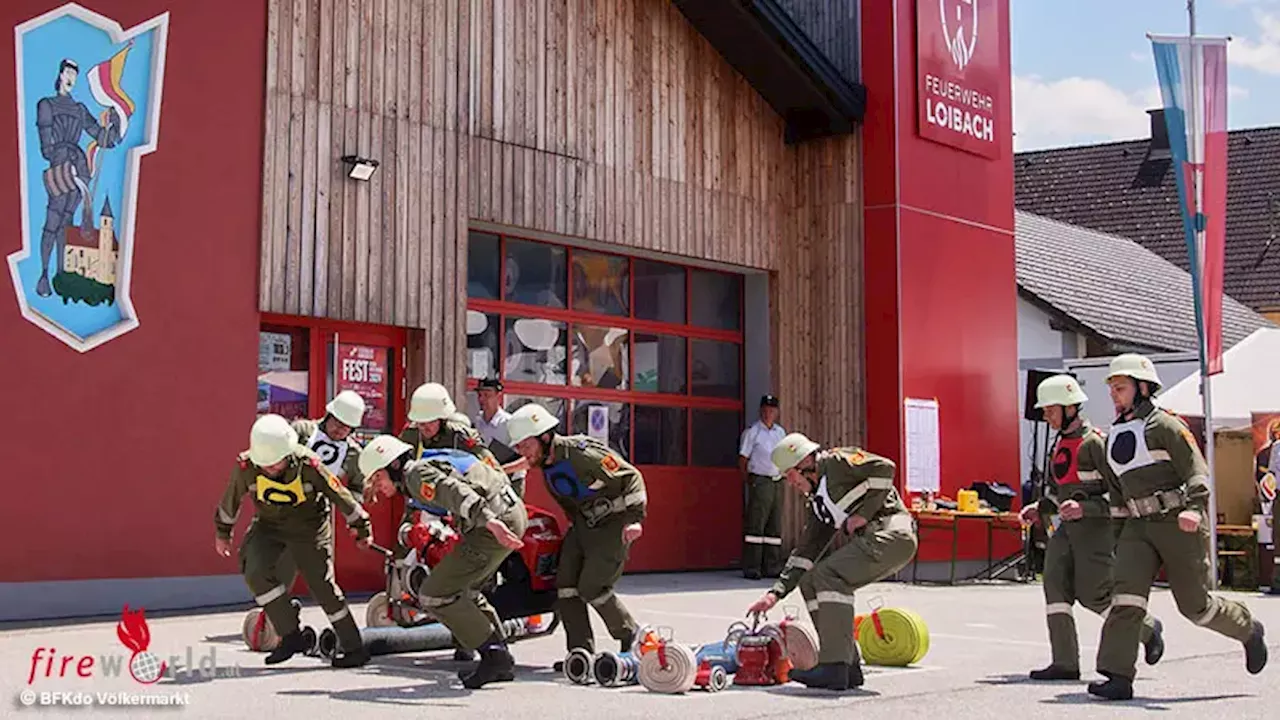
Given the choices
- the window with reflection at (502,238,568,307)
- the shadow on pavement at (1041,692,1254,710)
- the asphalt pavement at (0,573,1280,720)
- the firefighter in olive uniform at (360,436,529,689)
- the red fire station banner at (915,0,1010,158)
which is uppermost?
the red fire station banner at (915,0,1010,158)

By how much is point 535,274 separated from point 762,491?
3708 mm

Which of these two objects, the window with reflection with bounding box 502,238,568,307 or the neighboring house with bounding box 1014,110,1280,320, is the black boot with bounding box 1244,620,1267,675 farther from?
the neighboring house with bounding box 1014,110,1280,320

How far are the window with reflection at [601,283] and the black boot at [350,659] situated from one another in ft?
26.4

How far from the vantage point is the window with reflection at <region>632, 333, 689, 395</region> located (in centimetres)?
1920

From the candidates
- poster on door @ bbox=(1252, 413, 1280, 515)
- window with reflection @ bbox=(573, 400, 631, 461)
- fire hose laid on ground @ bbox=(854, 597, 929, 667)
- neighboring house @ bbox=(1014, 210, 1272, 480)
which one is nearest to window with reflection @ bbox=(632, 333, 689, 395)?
window with reflection @ bbox=(573, 400, 631, 461)

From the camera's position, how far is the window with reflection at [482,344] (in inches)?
670

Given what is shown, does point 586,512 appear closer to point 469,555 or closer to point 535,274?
point 469,555

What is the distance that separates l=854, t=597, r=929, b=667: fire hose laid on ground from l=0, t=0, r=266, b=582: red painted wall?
226 inches

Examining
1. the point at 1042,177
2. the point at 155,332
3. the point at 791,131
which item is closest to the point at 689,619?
the point at 155,332

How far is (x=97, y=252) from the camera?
13.5 meters

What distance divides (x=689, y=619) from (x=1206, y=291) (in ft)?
28.1

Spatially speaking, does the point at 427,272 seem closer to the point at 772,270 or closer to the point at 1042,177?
the point at 772,270

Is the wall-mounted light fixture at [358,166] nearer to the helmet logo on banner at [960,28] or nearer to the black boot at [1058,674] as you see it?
the black boot at [1058,674]

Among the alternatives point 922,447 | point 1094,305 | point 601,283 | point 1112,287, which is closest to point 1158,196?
point 1112,287
